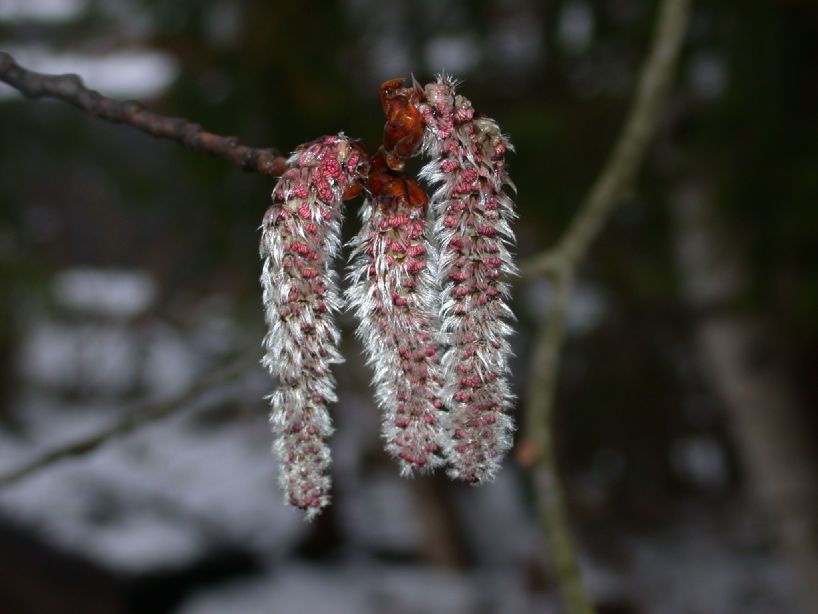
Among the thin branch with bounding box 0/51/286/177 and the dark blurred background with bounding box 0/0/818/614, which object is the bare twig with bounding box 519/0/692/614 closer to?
the dark blurred background with bounding box 0/0/818/614

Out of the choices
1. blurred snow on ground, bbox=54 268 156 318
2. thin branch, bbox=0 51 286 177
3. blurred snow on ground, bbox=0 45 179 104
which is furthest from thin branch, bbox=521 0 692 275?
blurred snow on ground, bbox=54 268 156 318

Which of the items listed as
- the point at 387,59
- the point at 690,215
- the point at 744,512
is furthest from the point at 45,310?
the point at 744,512

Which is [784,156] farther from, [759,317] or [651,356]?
[651,356]

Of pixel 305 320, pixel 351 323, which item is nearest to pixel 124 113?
pixel 305 320

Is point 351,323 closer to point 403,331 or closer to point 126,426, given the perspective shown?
point 126,426

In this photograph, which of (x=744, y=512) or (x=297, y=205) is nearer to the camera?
(x=297, y=205)

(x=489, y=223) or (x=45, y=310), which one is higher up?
(x=45, y=310)
